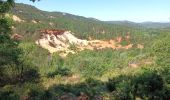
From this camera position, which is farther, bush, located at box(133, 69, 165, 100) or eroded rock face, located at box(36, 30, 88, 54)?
eroded rock face, located at box(36, 30, 88, 54)

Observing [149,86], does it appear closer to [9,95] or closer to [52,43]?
[9,95]

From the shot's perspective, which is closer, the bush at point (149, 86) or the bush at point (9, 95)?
the bush at point (149, 86)

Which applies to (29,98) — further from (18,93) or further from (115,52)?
(115,52)

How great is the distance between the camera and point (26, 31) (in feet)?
613

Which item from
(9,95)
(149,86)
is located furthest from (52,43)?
(149,86)

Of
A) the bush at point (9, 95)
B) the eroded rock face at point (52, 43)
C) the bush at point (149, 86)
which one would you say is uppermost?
the bush at point (149, 86)

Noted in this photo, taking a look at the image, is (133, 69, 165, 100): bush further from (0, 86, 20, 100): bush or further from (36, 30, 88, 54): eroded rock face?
(36, 30, 88, 54): eroded rock face

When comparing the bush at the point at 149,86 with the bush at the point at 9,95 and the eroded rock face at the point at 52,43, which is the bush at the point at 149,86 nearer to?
the bush at the point at 9,95

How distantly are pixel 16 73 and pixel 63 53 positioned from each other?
412 feet

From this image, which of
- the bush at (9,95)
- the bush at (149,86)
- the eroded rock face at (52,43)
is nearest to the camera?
the bush at (149,86)

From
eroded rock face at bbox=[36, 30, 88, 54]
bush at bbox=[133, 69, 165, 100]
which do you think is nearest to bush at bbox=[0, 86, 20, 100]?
bush at bbox=[133, 69, 165, 100]

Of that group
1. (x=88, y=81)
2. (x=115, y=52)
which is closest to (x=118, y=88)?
(x=88, y=81)

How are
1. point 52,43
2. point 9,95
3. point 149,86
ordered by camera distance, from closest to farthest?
point 149,86, point 9,95, point 52,43

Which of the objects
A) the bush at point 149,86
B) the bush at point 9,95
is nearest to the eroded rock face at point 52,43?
the bush at point 9,95
